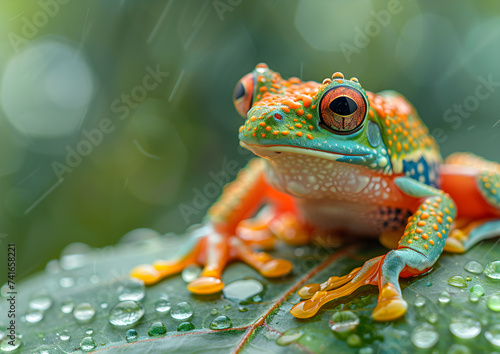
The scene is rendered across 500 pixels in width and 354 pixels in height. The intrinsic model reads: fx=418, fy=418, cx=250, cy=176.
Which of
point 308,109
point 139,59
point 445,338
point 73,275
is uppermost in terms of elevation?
point 139,59

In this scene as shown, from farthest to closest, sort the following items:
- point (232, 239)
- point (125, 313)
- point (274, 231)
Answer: point (274, 231) → point (232, 239) → point (125, 313)

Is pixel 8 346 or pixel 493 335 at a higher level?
pixel 493 335

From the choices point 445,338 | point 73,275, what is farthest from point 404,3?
point 73,275

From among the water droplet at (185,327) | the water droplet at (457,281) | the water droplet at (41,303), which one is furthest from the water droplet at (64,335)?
the water droplet at (457,281)

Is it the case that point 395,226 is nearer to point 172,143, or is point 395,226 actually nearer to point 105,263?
point 105,263

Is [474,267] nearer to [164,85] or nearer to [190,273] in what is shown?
[190,273]

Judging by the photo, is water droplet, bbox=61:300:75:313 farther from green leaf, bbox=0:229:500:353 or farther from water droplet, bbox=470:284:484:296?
water droplet, bbox=470:284:484:296

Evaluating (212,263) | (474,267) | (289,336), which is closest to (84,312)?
(212,263)

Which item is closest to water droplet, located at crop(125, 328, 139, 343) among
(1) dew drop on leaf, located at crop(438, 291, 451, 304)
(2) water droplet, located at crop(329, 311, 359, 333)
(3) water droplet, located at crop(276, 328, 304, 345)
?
(3) water droplet, located at crop(276, 328, 304, 345)
